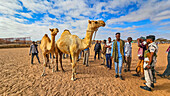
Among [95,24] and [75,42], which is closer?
[95,24]

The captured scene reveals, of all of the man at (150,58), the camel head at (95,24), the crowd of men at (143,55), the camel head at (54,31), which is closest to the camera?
the man at (150,58)

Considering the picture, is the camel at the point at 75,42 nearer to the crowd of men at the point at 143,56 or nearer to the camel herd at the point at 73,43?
the camel herd at the point at 73,43

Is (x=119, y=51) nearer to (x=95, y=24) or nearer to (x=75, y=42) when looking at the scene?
(x=95, y=24)

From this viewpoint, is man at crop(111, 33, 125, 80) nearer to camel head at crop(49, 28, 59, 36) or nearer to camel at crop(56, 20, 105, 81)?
camel at crop(56, 20, 105, 81)

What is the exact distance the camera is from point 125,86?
378cm

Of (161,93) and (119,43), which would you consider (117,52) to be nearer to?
(119,43)

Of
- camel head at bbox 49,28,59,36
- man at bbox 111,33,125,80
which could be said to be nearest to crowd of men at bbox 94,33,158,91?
man at bbox 111,33,125,80

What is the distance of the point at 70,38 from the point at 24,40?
53.6 metres

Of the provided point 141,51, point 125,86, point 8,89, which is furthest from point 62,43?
point 141,51

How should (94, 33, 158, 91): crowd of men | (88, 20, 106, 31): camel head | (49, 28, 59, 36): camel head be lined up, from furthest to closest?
(49, 28, 59, 36): camel head, (88, 20, 106, 31): camel head, (94, 33, 158, 91): crowd of men

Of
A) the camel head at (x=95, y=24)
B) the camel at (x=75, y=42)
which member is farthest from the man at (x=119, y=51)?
the camel at (x=75, y=42)

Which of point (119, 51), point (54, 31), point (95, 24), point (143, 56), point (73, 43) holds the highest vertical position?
point (95, 24)

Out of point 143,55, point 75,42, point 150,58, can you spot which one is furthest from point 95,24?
point 143,55

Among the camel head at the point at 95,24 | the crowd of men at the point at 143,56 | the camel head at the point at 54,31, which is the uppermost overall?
the camel head at the point at 95,24
